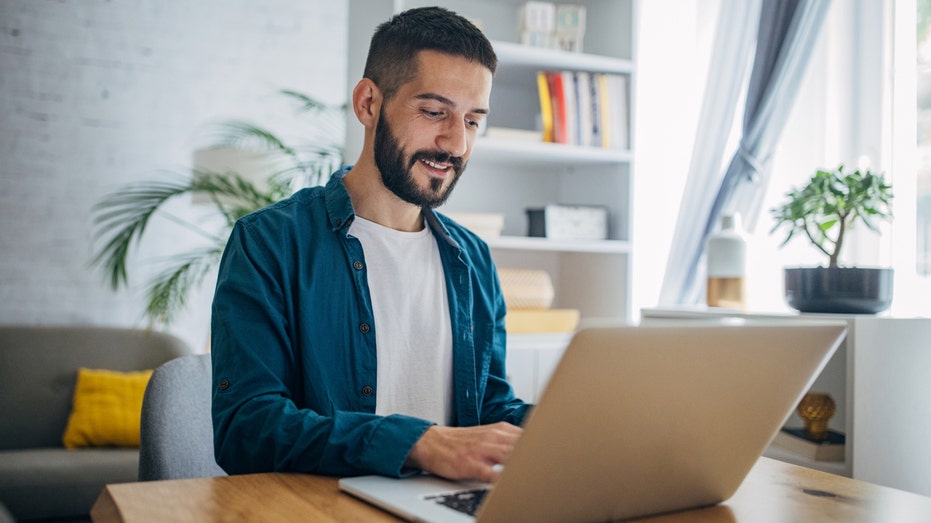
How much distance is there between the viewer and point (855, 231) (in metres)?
2.72

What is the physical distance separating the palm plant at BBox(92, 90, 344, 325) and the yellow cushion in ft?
1.04

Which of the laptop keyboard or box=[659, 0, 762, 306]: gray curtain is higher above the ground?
box=[659, 0, 762, 306]: gray curtain

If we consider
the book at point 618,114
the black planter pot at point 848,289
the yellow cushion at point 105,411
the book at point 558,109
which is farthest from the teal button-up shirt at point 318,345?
the yellow cushion at point 105,411

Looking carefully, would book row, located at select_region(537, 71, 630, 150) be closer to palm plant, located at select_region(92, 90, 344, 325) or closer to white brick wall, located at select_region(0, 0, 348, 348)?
palm plant, located at select_region(92, 90, 344, 325)

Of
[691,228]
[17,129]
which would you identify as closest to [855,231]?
[691,228]

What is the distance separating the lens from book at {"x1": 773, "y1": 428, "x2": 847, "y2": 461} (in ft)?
7.07

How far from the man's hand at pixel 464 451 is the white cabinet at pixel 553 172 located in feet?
6.53

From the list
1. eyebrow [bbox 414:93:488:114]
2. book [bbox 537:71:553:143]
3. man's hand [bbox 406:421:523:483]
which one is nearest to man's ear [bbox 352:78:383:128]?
eyebrow [bbox 414:93:488:114]

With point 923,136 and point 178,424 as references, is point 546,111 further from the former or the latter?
point 178,424

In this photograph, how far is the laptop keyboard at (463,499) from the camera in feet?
2.69

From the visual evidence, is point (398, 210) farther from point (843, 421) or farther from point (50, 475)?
point (50, 475)

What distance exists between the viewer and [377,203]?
1500mm

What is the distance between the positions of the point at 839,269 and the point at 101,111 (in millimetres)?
3321

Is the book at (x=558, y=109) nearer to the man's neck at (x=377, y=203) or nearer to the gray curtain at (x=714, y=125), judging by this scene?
the gray curtain at (x=714, y=125)
